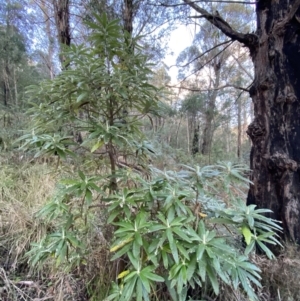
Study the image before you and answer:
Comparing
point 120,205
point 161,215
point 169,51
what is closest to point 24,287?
point 120,205

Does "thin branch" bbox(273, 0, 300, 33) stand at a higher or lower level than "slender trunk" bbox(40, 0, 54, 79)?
lower

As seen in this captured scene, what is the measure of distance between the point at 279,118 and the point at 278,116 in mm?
15

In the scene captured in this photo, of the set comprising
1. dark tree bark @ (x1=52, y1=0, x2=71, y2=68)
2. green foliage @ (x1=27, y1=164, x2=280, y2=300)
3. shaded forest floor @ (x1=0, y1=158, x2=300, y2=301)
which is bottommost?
shaded forest floor @ (x1=0, y1=158, x2=300, y2=301)

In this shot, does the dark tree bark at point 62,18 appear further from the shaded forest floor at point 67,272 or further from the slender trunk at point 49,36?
the shaded forest floor at point 67,272

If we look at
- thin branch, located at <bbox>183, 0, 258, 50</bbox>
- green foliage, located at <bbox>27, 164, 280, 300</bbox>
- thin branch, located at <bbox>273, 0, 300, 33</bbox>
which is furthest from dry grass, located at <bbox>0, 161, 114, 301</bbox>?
thin branch, located at <bbox>273, 0, 300, 33</bbox>

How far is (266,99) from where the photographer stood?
168cm

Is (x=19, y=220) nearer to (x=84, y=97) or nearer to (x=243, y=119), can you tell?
(x=84, y=97)

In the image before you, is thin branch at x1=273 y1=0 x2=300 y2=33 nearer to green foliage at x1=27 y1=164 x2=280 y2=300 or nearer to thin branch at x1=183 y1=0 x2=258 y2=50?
thin branch at x1=183 y1=0 x2=258 y2=50

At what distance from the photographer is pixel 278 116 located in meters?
1.64

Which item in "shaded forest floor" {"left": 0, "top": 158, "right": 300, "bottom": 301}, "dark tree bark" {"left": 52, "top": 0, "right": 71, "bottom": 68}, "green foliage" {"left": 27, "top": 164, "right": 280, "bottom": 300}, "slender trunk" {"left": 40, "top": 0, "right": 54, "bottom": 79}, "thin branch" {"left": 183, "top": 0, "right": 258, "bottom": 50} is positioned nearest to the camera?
"green foliage" {"left": 27, "top": 164, "right": 280, "bottom": 300}

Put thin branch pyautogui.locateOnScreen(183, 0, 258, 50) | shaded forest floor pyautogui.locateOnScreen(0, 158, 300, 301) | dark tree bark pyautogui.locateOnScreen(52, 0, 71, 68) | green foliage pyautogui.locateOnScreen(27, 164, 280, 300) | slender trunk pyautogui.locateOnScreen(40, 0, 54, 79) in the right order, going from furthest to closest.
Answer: slender trunk pyautogui.locateOnScreen(40, 0, 54, 79)
dark tree bark pyautogui.locateOnScreen(52, 0, 71, 68)
thin branch pyautogui.locateOnScreen(183, 0, 258, 50)
shaded forest floor pyautogui.locateOnScreen(0, 158, 300, 301)
green foliage pyautogui.locateOnScreen(27, 164, 280, 300)

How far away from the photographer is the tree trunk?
159 centimetres

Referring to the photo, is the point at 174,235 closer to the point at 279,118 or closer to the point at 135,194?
the point at 135,194

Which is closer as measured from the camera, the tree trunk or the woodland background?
the woodland background
